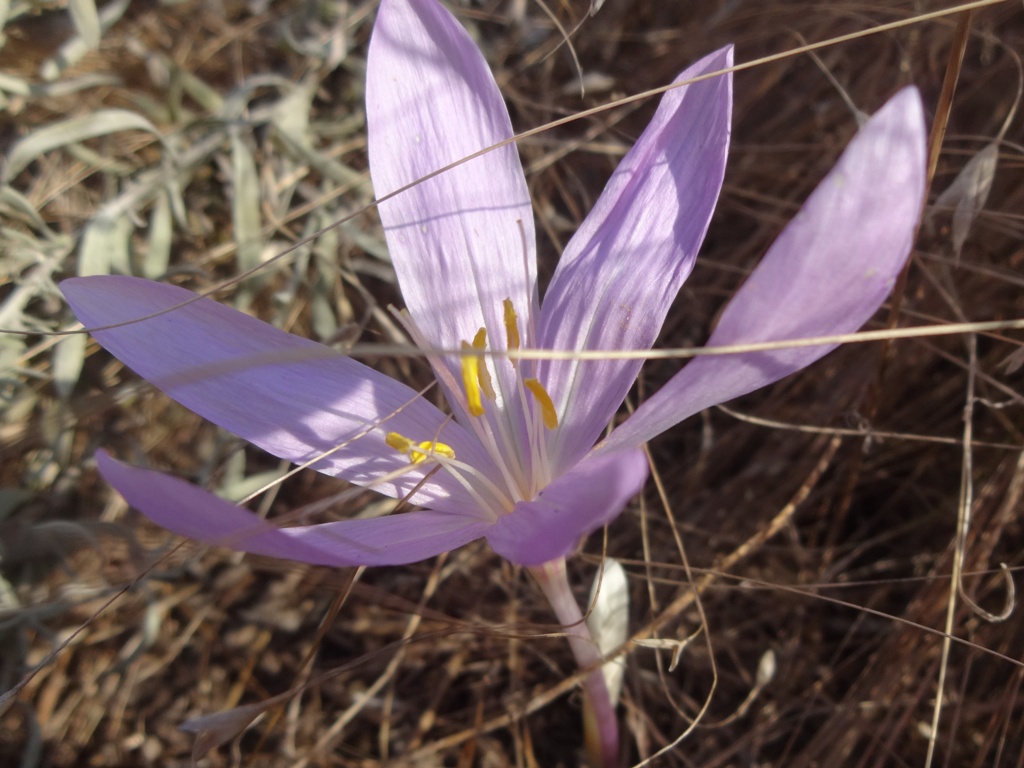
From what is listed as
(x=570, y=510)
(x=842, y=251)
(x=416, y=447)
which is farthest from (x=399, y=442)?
(x=842, y=251)

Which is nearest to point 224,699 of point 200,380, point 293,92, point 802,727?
point 200,380

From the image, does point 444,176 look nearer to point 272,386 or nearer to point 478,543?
point 272,386

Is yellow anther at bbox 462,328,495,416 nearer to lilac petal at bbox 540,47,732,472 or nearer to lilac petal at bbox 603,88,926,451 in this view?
lilac petal at bbox 540,47,732,472

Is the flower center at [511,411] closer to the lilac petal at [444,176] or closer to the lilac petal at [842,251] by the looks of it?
the lilac petal at [444,176]

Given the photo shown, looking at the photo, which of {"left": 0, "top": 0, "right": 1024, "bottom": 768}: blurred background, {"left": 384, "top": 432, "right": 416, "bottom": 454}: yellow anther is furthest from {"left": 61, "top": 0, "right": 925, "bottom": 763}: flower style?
{"left": 0, "top": 0, "right": 1024, "bottom": 768}: blurred background

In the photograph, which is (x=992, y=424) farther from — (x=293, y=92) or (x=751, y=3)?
(x=293, y=92)

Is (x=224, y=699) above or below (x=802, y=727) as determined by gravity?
above
